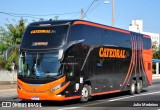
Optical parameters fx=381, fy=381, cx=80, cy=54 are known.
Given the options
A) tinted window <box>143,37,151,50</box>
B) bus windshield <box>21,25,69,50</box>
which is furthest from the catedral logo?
tinted window <box>143,37,151,50</box>

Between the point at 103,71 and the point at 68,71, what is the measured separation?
11.9ft

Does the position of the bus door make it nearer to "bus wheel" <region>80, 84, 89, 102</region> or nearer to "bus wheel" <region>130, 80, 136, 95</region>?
"bus wheel" <region>80, 84, 89, 102</region>

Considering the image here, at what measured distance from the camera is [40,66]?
A: 54.6ft

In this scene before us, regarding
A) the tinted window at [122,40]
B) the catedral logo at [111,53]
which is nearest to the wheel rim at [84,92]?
the catedral logo at [111,53]

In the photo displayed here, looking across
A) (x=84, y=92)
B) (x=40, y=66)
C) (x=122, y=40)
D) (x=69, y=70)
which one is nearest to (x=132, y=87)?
(x=122, y=40)

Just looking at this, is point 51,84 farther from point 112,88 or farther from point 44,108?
point 112,88

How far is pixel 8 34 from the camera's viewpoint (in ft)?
131

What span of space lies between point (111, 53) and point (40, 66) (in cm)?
565

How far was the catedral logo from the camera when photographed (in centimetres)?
1992

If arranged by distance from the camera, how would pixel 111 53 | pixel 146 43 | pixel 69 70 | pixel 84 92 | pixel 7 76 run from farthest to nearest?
1. pixel 7 76
2. pixel 146 43
3. pixel 111 53
4. pixel 84 92
5. pixel 69 70

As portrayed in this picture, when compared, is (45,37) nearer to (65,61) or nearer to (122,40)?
(65,61)

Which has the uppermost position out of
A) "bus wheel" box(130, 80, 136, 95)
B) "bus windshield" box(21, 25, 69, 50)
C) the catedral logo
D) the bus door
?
"bus windshield" box(21, 25, 69, 50)

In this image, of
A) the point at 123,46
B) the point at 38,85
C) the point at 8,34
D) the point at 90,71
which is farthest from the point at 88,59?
the point at 8,34

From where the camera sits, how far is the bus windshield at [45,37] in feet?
55.2
